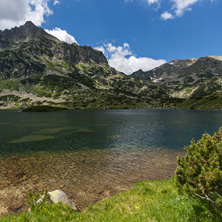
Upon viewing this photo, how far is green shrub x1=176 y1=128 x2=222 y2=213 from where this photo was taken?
23.1ft

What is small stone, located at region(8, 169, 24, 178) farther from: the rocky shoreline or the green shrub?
the green shrub

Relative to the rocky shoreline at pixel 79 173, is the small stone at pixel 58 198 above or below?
above

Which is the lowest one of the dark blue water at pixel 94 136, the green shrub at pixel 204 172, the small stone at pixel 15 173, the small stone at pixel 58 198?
the dark blue water at pixel 94 136

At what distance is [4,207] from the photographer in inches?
598

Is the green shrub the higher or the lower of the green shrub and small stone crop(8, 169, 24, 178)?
the higher

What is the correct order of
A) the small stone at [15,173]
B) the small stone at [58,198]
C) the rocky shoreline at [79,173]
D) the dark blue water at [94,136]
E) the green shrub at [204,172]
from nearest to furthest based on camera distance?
the green shrub at [204,172], the small stone at [58,198], the rocky shoreline at [79,173], the small stone at [15,173], the dark blue water at [94,136]

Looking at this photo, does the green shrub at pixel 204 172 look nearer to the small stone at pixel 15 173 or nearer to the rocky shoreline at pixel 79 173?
the rocky shoreline at pixel 79 173

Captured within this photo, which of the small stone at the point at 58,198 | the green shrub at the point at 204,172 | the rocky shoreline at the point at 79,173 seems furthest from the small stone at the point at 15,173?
the green shrub at the point at 204,172

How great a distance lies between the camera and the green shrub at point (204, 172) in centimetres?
703

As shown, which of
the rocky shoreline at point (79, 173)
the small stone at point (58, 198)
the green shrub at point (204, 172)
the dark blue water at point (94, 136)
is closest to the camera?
the green shrub at point (204, 172)

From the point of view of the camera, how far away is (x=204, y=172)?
7.84 metres

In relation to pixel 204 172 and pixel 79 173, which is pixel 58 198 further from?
pixel 79 173

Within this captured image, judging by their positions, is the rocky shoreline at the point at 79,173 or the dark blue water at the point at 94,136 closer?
the rocky shoreline at the point at 79,173

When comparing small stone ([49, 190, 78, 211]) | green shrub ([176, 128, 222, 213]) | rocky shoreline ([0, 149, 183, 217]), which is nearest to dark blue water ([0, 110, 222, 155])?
rocky shoreline ([0, 149, 183, 217])
